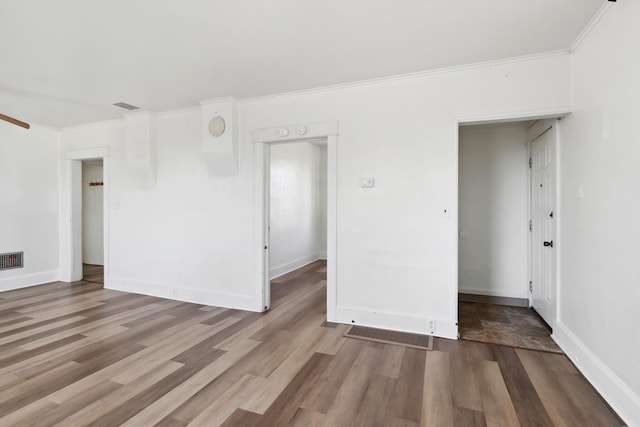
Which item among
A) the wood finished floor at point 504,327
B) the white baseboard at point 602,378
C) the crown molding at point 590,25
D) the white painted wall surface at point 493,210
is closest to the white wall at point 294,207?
the white painted wall surface at point 493,210

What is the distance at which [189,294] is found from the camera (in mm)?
4266

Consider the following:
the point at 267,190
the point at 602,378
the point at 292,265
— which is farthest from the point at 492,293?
the point at 292,265

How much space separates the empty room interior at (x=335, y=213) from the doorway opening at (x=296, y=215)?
28.7 inches

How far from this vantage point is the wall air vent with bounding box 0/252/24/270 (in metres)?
4.74

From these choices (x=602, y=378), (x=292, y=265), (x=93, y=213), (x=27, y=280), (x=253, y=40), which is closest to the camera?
(x=602, y=378)

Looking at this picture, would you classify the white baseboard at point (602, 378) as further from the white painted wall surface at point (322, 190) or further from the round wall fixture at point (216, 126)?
the white painted wall surface at point (322, 190)

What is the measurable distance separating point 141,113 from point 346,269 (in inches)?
144

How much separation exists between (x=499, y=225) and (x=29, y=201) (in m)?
7.41

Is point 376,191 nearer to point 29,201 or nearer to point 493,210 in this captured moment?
point 493,210

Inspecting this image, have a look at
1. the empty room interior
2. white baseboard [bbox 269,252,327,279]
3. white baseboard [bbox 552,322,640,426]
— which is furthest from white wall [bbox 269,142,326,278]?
white baseboard [bbox 552,322,640,426]

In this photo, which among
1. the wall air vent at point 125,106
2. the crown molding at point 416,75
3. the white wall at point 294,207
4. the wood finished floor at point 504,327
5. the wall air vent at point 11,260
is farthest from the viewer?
the white wall at point 294,207

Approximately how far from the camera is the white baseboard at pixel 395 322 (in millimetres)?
3045

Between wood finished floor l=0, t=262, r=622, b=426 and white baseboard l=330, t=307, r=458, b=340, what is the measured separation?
0.12 meters

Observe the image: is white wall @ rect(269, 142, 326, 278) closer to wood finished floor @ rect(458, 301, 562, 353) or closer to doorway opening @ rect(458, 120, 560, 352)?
doorway opening @ rect(458, 120, 560, 352)
